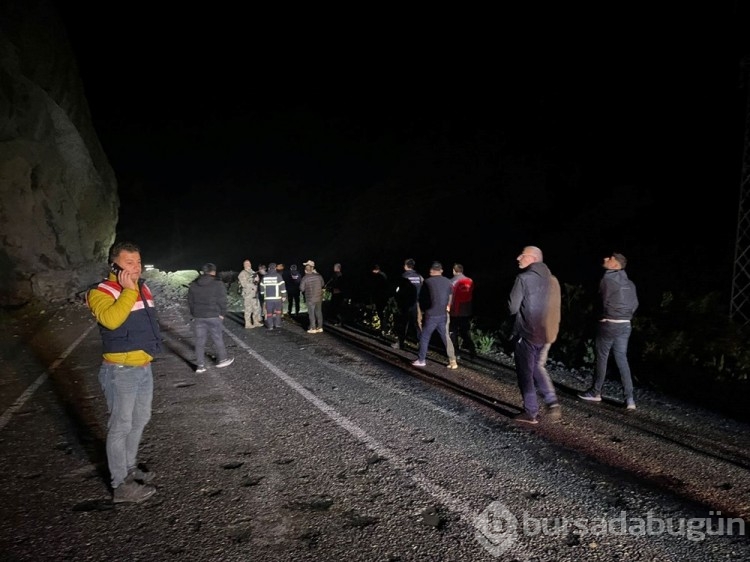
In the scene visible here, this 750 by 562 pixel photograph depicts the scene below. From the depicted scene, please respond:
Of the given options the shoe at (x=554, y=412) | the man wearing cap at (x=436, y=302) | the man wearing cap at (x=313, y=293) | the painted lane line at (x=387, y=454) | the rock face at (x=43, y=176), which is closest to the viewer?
the painted lane line at (x=387, y=454)

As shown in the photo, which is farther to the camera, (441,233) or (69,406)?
(441,233)

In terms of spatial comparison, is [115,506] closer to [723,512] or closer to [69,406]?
[69,406]

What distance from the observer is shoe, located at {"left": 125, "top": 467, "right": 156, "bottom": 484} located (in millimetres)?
3840

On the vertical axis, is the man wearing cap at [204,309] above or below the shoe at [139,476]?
above

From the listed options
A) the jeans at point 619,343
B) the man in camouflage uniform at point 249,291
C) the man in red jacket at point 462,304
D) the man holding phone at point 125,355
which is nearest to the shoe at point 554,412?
the jeans at point 619,343

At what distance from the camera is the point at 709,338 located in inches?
299

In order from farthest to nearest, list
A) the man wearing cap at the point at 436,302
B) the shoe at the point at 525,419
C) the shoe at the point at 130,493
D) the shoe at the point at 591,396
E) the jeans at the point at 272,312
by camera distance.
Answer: the jeans at the point at 272,312, the man wearing cap at the point at 436,302, the shoe at the point at 591,396, the shoe at the point at 525,419, the shoe at the point at 130,493

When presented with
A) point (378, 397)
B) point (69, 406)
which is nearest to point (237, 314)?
point (69, 406)

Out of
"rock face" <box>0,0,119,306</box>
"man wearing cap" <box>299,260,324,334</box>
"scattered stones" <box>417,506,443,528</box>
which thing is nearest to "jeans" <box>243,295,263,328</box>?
"man wearing cap" <box>299,260,324,334</box>

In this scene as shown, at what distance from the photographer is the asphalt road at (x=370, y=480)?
3100 millimetres

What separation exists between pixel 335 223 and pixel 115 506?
5062 centimetres

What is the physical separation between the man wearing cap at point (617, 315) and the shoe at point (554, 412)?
1.10 metres

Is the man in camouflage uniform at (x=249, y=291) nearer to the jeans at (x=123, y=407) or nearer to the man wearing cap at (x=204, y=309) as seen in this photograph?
the man wearing cap at (x=204, y=309)

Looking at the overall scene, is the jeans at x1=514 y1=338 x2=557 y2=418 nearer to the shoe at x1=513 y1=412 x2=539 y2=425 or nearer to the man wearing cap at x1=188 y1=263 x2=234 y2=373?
the shoe at x1=513 y1=412 x2=539 y2=425
